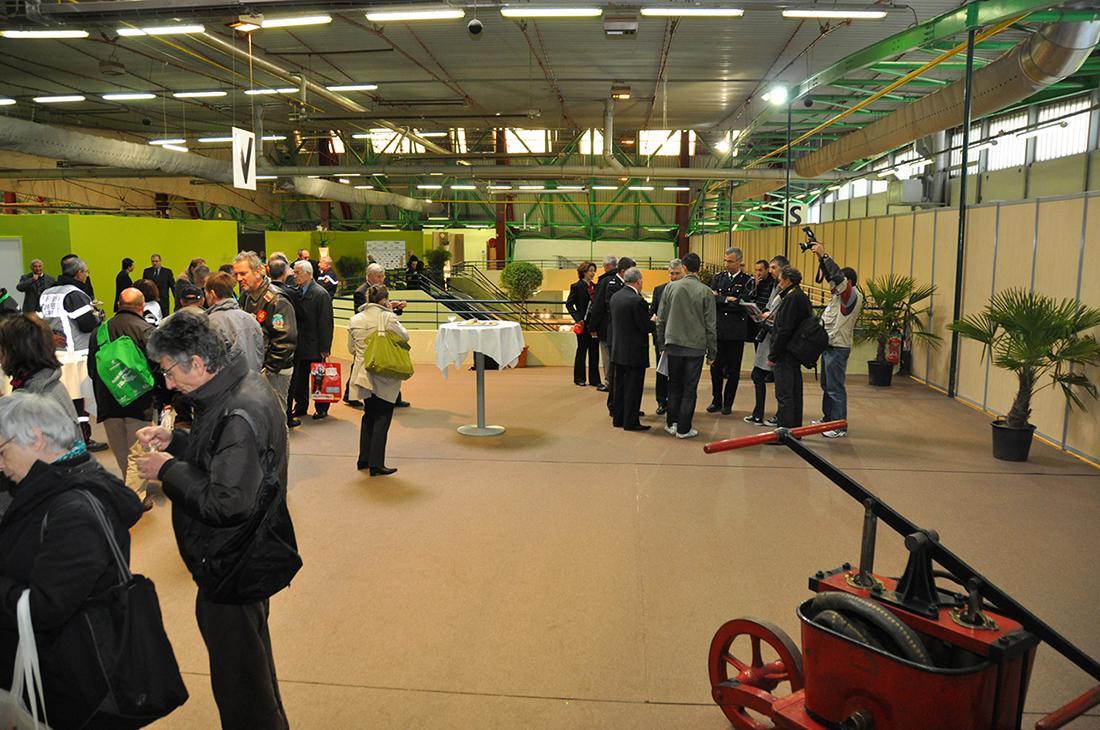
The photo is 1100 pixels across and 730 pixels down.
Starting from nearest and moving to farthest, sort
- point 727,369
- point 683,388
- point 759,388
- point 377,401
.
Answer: point 377,401 → point 683,388 → point 759,388 → point 727,369

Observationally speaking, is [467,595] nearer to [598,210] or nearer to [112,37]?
[112,37]

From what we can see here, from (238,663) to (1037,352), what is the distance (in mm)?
6080

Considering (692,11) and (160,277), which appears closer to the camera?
(692,11)

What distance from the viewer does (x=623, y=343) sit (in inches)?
289

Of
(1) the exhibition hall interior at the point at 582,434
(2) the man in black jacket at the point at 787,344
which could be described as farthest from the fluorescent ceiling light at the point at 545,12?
(2) the man in black jacket at the point at 787,344

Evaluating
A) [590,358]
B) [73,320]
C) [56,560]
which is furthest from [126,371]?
[590,358]

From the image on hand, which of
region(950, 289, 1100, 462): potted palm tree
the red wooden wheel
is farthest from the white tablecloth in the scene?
the red wooden wheel

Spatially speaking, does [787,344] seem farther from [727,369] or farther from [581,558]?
[581,558]

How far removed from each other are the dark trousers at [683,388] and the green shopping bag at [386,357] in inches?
97.9

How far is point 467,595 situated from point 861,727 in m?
2.23

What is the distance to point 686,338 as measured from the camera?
7.16 meters

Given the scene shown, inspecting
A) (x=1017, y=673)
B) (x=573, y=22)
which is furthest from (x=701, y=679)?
(x=573, y=22)

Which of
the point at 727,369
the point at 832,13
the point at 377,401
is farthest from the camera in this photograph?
the point at 832,13

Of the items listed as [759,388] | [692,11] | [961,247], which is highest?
[692,11]
